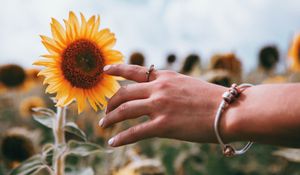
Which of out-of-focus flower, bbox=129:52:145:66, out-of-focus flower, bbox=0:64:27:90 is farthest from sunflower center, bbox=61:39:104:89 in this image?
out-of-focus flower, bbox=0:64:27:90

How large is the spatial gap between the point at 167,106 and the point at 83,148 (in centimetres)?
37

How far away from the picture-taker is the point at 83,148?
1.66 meters

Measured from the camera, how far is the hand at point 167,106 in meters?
1.36

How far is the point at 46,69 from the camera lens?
1.64 meters

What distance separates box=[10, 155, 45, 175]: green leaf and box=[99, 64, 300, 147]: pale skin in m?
0.31

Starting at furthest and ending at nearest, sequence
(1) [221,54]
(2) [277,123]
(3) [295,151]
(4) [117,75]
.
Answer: (1) [221,54], (3) [295,151], (4) [117,75], (2) [277,123]

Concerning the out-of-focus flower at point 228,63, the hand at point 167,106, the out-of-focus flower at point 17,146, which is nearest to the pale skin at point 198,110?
the hand at point 167,106

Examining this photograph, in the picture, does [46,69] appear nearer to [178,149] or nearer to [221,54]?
[178,149]

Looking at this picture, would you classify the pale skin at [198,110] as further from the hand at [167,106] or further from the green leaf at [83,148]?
the green leaf at [83,148]

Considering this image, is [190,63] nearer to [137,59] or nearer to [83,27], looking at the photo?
[137,59]

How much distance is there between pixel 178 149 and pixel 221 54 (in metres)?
0.91

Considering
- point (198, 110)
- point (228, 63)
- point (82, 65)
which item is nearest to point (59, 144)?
point (82, 65)

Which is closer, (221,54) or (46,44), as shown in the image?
(46,44)

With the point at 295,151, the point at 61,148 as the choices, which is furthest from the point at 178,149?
the point at 61,148
